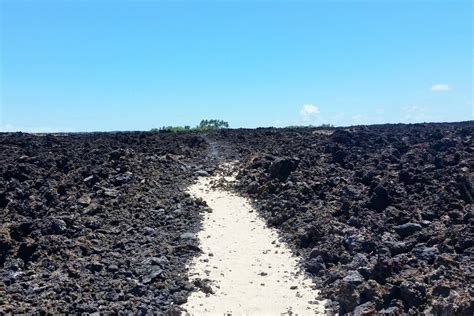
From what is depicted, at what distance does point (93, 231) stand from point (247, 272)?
4909mm

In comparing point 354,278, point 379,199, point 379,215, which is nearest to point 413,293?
point 354,278

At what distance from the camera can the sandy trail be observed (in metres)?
10.3

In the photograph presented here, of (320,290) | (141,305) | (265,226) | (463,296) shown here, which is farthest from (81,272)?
(463,296)

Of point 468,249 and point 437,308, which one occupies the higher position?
point 468,249

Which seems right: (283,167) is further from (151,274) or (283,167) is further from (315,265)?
(151,274)

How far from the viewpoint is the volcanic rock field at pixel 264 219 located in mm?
9883

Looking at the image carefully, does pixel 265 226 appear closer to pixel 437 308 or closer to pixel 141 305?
pixel 141 305

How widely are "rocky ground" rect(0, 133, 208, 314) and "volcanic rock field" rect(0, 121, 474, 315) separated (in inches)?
1.7

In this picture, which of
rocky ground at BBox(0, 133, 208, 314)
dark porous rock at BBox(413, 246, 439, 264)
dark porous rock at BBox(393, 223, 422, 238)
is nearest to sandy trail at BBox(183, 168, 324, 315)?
rocky ground at BBox(0, 133, 208, 314)

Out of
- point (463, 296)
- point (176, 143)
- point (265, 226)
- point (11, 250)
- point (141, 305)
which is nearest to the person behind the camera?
point (463, 296)

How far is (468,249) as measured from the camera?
10.3 meters

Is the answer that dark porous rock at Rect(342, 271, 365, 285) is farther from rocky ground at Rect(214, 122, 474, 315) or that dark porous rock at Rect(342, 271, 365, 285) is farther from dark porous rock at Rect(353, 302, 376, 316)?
dark porous rock at Rect(353, 302, 376, 316)

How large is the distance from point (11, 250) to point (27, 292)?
2170mm

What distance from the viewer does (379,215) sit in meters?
14.1
